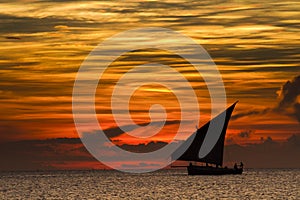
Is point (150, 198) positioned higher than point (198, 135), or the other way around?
point (198, 135)

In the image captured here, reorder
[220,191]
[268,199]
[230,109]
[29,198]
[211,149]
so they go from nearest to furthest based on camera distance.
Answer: [268,199] → [29,198] → [220,191] → [230,109] → [211,149]

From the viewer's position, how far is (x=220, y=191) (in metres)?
164

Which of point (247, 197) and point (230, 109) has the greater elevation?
point (230, 109)

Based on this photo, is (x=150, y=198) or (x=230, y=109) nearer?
(x=150, y=198)

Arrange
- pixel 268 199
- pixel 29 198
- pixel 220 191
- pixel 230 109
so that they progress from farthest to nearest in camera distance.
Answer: pixel 230 109 → pixel 220 191 → pixel 29 198 → pixel 268 199

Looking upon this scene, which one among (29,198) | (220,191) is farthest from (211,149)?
(29,198)

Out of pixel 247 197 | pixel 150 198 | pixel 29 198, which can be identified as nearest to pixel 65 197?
pixel 29 198

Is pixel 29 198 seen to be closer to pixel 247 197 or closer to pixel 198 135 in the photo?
pixel 247 197

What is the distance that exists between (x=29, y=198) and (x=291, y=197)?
151ft

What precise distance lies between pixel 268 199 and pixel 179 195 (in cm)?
1801

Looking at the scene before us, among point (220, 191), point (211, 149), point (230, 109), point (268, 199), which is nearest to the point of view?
point (268, 199)

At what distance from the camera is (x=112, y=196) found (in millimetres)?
150625

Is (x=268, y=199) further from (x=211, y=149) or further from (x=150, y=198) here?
(x=211, y=149)

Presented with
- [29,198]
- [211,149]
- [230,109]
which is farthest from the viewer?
[211,149]
